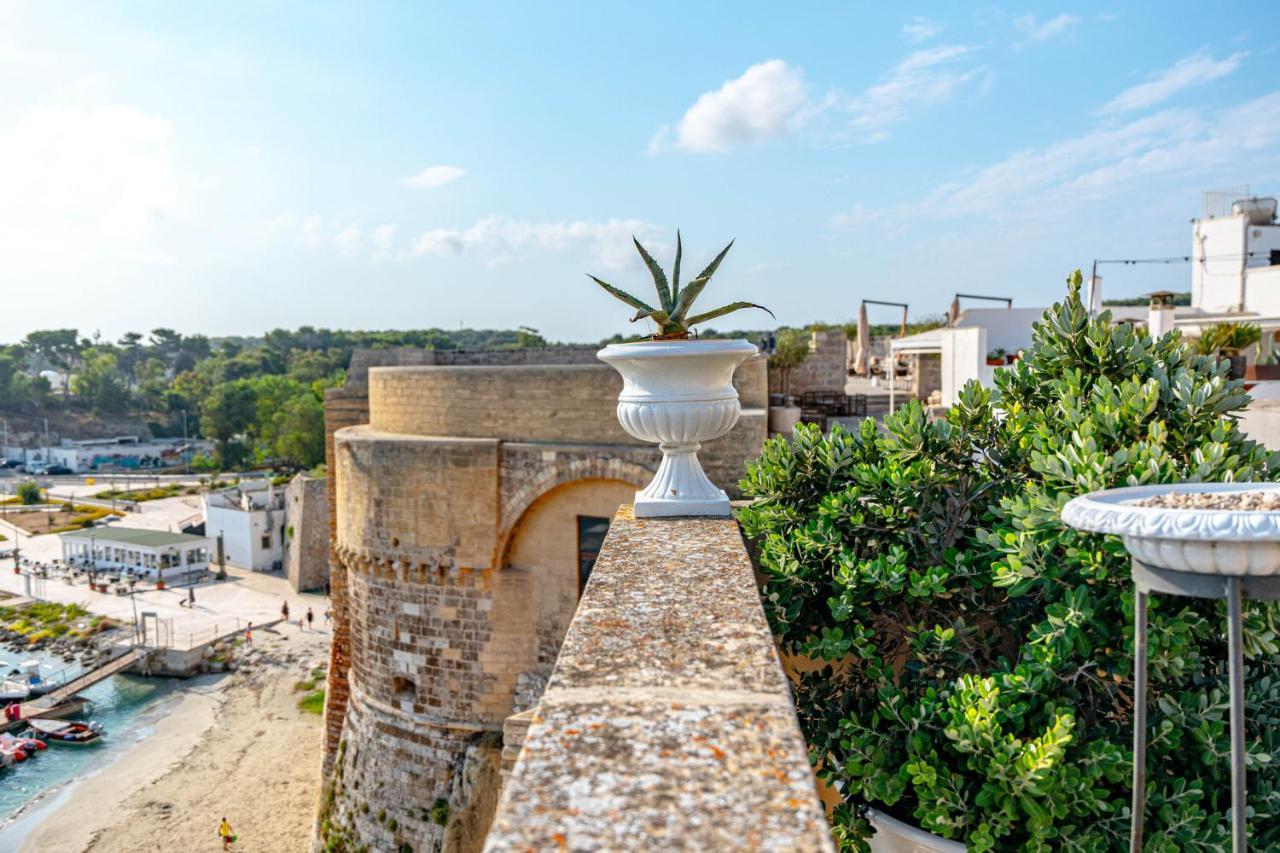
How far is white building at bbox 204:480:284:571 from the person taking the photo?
41.3m

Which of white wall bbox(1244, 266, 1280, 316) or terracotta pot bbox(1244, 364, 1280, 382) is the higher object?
white wall bbox(1244, 266, 1280, 316)

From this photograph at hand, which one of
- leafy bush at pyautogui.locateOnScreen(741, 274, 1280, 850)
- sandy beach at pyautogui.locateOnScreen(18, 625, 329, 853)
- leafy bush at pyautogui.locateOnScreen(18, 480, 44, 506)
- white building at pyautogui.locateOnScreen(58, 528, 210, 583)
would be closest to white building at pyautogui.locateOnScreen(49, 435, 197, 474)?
leafy bush at pyautogui.locateOnScreen(18, 480, 44, 506)

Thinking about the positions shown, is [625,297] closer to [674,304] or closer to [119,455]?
[674,304]

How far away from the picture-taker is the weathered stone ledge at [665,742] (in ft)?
4.72

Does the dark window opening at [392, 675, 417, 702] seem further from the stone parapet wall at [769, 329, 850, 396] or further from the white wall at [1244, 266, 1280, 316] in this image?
the white wall at [1244, 266, 1280, 316]

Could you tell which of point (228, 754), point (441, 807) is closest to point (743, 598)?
point (441, 807)

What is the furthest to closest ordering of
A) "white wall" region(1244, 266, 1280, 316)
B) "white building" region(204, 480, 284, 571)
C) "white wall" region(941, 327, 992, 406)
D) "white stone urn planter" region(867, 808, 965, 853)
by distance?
"white building" region(204, 480, 284, 571) → "white wall" region(1244, 266, 1280, 316) → "white wall" region(941, 327, 992, 406) → "white stone urn planter" region(867, 808, 965, 853)

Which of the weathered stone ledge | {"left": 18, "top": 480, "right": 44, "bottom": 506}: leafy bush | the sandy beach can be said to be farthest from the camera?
{"left": 18, "top": 480, "right": 44, "bottom": 506}: leafy bush

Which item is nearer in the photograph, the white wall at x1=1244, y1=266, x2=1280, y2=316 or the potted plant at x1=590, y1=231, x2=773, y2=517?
the potted plant at x1=590, y1=231, x2=773, y2=517

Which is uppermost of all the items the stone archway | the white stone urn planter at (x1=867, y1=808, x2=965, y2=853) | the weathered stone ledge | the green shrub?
the weathered stone ledge

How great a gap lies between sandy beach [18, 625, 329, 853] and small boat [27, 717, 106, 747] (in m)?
1.68

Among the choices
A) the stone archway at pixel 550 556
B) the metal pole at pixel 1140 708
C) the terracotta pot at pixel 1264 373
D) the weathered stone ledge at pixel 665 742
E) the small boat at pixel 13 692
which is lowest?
the small boat at pixel 13 692

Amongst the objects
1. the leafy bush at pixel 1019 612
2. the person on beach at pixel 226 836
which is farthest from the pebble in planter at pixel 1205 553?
the person on beach at pixel 226 836

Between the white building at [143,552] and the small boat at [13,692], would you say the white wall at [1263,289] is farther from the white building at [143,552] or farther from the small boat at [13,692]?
the white building at [143,552]
